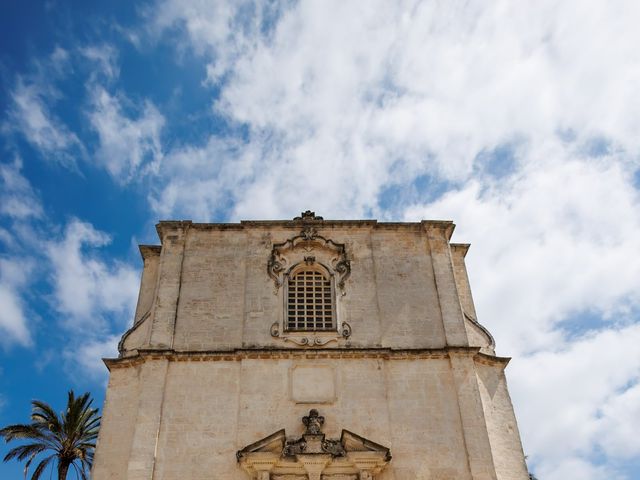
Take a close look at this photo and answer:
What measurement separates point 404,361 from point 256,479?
5202mm

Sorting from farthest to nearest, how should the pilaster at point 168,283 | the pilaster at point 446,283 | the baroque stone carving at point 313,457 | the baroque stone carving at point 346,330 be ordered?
the pilaster at point 446,283 < the baroque stone carving at point 346,330 < the pilaster at point 168,283 < the baroque stone carving at point 313,457

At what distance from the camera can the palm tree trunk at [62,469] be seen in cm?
2549

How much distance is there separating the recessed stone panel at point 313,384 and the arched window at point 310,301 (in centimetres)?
122

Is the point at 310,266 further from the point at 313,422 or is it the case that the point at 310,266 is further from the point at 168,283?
the point at 313,422

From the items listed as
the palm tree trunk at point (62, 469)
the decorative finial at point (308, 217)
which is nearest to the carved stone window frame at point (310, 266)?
the decorative finial at point (308, 217)

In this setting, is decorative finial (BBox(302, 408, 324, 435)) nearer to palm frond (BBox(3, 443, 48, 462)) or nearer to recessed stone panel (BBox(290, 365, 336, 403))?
recessed stone panel (BBox(290, 365, 336, 403))

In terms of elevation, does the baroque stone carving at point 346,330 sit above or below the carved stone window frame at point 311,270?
below

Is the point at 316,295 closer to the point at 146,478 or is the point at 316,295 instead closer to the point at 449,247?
the point at 449,247

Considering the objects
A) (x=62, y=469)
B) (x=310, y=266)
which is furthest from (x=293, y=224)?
Answer: (x=62, y=469)

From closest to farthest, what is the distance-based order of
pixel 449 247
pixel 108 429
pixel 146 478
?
pixel 146 478 → pixel 108 429 → pixel 449 247

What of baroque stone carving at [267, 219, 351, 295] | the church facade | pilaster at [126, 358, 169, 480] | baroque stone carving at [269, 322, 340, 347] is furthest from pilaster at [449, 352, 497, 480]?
pilaster at [126, 358, 169, 480]

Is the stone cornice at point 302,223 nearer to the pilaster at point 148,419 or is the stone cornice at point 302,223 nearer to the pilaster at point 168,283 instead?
the pilaster at point 168,283

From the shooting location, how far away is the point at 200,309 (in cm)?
1850

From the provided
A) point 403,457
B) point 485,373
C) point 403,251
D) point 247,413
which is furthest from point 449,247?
point 247,413
